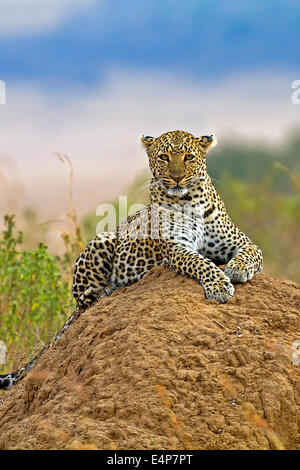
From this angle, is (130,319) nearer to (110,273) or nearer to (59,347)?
(59,347)

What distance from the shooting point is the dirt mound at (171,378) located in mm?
5438

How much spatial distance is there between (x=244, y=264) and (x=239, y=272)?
17 cm

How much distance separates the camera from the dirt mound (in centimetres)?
544

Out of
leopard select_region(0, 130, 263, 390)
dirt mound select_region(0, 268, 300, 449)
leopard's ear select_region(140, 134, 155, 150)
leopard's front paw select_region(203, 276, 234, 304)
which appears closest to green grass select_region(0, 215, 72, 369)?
leopard select_region(0, 130, 263, 390)

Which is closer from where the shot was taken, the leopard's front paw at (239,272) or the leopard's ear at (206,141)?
the leopard's front paw at (239,272)

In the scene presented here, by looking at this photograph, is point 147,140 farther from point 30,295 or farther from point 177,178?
point 30,295

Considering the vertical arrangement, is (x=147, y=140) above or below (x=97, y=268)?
above

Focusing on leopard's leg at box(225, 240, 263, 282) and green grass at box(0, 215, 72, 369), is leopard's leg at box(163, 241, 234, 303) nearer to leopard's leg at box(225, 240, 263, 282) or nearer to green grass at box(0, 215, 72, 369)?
leopard's leg at box(225, 240, 263, 282)

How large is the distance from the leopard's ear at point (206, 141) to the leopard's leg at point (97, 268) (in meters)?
1.16

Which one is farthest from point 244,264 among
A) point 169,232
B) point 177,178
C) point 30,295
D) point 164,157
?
point 30,295

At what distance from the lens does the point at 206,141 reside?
8.26 m

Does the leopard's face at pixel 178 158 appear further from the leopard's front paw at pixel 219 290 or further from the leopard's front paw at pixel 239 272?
the leopard's front paw at pixel 219 290

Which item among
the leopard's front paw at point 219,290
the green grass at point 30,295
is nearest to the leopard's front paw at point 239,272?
the leopard's front paw at point 219,290

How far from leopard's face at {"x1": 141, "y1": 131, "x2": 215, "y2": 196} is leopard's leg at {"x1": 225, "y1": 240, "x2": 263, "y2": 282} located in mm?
747
